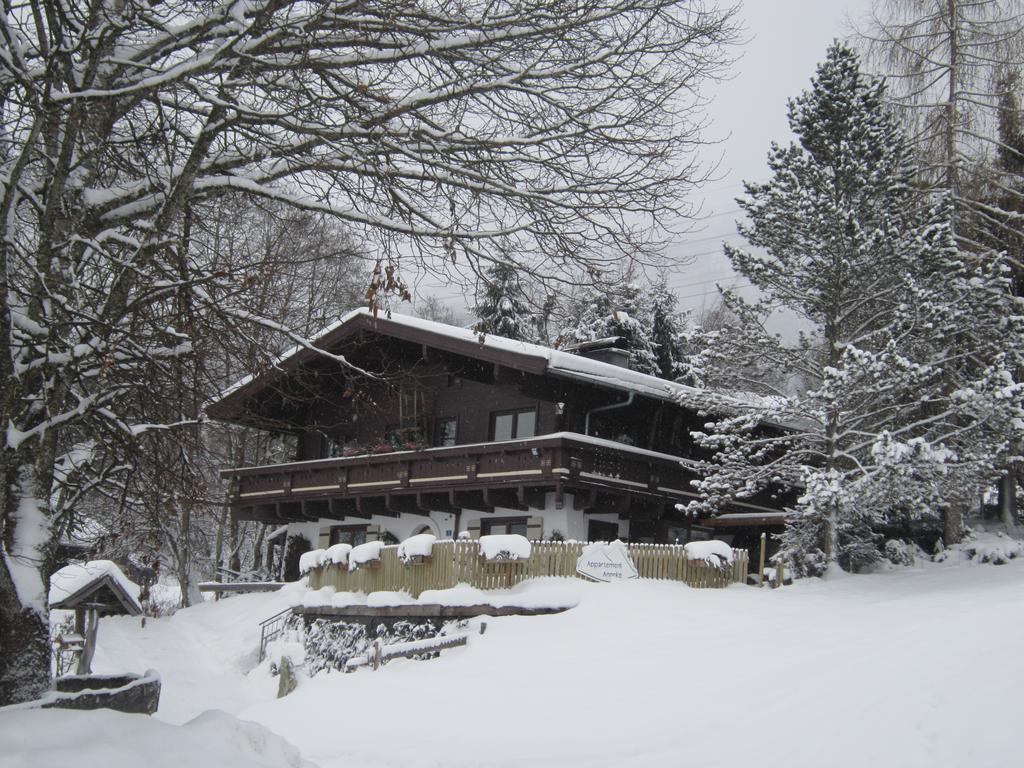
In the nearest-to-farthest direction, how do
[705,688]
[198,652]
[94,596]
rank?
[705,688], [94,596], [198,652]

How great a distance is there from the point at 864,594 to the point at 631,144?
13674 millimetres

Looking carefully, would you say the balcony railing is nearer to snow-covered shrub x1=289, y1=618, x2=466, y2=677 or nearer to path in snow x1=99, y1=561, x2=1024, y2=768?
snow-covered shrub x1=289, y1=618, x2=466, y2=677

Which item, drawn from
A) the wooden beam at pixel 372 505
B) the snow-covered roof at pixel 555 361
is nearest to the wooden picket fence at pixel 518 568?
the snow-covered roof at pixel 555 361

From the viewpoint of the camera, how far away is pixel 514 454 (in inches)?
939

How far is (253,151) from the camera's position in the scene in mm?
6848

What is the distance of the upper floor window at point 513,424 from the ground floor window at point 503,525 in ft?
7.27

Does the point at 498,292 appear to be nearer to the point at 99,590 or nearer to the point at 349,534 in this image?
the point at 99,590

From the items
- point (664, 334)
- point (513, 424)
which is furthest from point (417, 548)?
point (664, 334)

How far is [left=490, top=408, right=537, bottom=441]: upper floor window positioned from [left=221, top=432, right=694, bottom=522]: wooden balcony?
1.78 meters

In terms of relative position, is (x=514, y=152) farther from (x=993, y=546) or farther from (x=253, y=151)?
(x=993, y=546)

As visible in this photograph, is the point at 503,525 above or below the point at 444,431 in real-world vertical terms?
below

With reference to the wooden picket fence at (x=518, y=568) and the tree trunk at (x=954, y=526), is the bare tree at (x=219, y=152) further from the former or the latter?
the tree trunk at (x=954, y=526)

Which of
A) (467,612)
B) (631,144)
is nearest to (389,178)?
(631,144)

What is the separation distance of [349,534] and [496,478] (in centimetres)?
893
